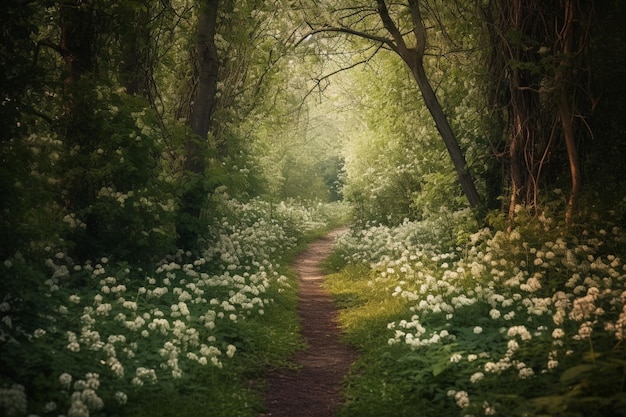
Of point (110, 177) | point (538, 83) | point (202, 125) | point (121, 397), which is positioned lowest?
point (121, 397)

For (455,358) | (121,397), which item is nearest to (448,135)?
(455,358)

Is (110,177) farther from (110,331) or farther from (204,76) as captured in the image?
(204,76)

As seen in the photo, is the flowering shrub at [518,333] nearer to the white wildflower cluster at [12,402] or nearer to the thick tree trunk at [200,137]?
the white wildflower cluster at [12,402]

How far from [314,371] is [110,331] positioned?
98.4 inches

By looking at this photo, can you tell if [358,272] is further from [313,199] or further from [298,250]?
[313,199]

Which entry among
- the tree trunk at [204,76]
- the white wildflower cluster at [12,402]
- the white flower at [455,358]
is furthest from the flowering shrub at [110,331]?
the white flower at [455,358]

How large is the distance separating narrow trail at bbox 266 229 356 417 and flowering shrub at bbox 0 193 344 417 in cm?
69

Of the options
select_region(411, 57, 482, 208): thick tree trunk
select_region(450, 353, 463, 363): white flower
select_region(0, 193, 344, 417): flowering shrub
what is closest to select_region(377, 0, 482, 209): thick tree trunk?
select_region(411, 57, 482, 208): thick tree trunk

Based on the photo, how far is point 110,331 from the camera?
634 cm

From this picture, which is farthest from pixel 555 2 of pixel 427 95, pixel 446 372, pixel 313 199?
pixel 313 199

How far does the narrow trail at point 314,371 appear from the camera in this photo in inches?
235

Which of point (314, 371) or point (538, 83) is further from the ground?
point (538, 83)

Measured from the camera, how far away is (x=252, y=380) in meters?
6.60

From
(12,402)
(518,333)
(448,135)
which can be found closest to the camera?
(12,402)
